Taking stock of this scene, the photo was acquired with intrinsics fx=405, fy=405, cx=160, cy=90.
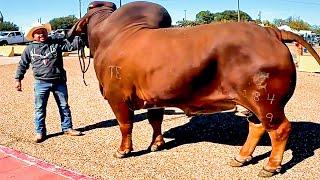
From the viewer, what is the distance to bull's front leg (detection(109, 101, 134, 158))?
16.5ft

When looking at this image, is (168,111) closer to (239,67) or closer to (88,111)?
(88,111)

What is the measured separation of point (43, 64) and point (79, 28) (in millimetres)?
830

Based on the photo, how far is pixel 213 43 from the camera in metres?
4.19

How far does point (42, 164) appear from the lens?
497 centimetres

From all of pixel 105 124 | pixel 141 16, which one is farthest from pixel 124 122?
pixel 105 124

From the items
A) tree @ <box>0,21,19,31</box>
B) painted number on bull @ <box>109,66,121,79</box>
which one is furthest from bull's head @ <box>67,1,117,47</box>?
tree @ <box>0,21,19,31</box>

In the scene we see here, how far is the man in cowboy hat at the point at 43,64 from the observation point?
5969 millimetres

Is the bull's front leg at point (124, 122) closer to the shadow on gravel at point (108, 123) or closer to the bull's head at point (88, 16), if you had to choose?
the bull's head at point (88, 16)

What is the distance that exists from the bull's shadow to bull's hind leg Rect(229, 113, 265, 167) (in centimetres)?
21

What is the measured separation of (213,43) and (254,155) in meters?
1.80

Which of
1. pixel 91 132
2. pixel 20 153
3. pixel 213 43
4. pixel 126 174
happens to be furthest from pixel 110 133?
pixel 213 43

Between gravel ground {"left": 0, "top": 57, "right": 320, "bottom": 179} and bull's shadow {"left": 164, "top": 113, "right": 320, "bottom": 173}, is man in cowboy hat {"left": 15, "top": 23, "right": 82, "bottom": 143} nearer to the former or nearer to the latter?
gravel ground {"left": 0, "top": 57, "right": 320, "bottom": 179}

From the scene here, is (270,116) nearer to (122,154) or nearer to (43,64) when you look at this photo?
(122,154)

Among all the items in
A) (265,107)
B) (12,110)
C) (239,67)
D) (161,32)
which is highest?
(161,32)
